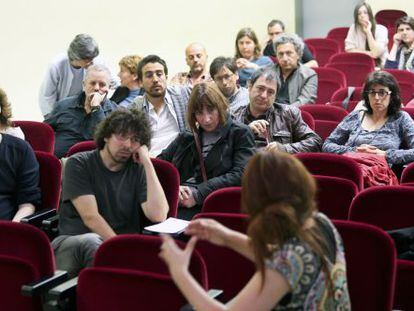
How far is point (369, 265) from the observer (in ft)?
9.09

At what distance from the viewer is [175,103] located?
505 centimetres

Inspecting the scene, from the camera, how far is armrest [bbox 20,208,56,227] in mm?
3775

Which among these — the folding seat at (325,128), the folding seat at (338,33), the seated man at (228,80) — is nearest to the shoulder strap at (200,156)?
the folding seat at (325,128)

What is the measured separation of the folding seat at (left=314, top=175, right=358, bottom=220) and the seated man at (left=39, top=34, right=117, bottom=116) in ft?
8.72

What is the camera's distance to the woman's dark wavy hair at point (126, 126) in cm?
357

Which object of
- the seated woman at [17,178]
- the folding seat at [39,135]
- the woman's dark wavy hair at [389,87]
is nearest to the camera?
the seated woman at [17,178]

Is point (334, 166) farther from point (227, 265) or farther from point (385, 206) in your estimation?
point (227, 265)

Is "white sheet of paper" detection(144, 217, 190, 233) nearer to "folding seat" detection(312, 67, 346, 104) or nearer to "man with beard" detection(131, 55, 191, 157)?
"man with beard" detection(131, 55, 191, 157)

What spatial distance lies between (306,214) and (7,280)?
4.19 ft

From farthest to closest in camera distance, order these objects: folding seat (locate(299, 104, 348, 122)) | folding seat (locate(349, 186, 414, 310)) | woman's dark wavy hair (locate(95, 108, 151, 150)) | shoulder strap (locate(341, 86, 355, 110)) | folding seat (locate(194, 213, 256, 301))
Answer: shoulder strap (locate(341, 86, 355, 110)) → folding seat (locate(299, 104, 348, 122)) → woman's dark wavy hair (locate(95, 108, 151, 150)) → folding seat (locate(349, 186, 414, 310)) → folding seat (locate(194, 213, 256, 301))

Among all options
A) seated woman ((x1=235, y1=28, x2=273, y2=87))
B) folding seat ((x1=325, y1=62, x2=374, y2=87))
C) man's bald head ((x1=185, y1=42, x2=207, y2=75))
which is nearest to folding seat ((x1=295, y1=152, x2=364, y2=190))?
man's bald head ((x1=185, y1=42, x2=207, y2=75))

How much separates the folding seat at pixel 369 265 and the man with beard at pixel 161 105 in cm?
230

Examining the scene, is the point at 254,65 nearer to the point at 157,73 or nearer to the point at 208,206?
the point at 157,73

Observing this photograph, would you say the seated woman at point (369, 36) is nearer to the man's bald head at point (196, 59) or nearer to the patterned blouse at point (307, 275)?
the man's bald head at point (196, 59)
